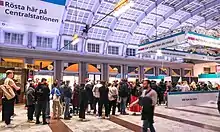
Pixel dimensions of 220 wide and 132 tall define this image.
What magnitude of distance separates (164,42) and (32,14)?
31.2ft

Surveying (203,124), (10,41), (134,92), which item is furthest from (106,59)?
(203,124)

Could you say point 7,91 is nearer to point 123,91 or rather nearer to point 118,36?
point 123,91

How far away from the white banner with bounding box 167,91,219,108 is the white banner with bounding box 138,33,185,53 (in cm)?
288

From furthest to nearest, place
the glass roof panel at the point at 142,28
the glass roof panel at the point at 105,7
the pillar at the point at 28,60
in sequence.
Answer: the glass roof panel at the point at 142,28, the glass roof panel at the point at 105,7, the pillar at the point at 28,60

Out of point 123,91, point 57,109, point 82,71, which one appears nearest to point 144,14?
point 82,71

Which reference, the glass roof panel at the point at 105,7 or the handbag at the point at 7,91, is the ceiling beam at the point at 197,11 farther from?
the handbag at the point at 7,91

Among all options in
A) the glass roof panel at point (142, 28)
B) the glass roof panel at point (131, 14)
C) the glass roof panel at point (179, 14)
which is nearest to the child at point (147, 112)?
the glass roof panel at point (131, 14)

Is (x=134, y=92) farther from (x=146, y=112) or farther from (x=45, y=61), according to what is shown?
(x=45, y=61)

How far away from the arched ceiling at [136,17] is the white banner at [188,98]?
8.00 meters

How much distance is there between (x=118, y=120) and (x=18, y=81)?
356 inches

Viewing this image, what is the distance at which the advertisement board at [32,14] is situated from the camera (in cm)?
410

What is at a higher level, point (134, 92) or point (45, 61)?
point (45, 61)

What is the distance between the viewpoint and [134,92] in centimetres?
949

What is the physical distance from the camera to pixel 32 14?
430 centimetres
